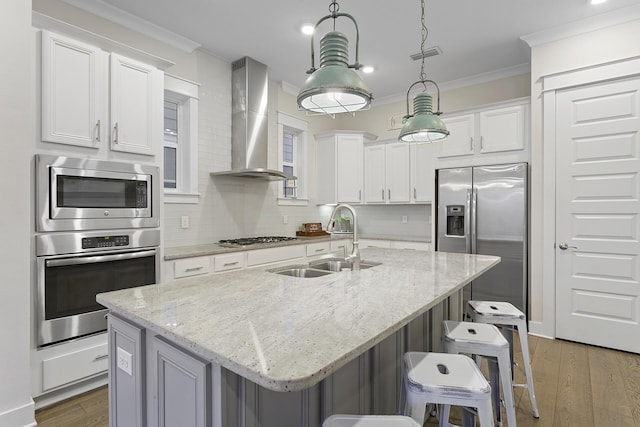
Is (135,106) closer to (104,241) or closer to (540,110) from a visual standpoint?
(104,241)

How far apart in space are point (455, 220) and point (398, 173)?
1122mm

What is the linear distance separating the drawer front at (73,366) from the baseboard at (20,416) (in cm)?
14

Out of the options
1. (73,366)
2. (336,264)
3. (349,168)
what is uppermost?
(349,168)

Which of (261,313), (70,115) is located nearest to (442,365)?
(261,313)

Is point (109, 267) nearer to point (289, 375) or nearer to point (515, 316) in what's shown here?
point (289, 375)

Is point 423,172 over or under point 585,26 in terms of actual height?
under

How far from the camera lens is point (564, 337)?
3.27 meters

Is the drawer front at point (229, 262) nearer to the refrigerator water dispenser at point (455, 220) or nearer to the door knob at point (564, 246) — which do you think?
the refrigerator water dispenser at point (455, 220)

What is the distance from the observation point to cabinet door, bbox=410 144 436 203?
4.38 m

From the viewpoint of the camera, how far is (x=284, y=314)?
1.20 metres

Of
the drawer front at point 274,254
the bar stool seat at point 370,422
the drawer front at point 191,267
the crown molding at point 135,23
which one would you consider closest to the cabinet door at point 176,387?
the bar stool seat at point 370,422

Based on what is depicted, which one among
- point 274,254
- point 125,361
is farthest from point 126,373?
point 274,254

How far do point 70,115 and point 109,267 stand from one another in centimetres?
104

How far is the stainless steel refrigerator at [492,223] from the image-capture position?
3.54m
